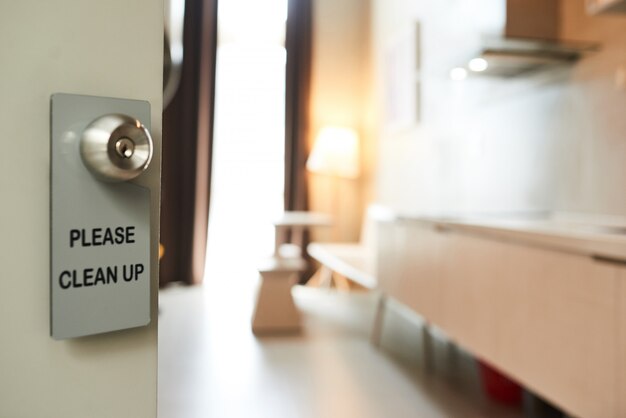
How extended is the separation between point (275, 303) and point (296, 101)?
2621 millimetres

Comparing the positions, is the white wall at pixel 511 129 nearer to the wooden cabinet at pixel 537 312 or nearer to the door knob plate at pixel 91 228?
the wooden cabinet at pixel 537 312

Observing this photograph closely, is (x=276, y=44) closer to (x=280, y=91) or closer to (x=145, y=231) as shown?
(x=280, y=91)

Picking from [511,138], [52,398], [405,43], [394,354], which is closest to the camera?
Result: [52,398]

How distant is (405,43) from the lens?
14.6ft

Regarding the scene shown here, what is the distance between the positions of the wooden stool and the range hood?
196 cm

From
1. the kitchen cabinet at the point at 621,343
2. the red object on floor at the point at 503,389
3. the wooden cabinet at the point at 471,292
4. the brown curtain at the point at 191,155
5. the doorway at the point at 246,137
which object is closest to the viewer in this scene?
the kitchen cabinet at the point at 621,343

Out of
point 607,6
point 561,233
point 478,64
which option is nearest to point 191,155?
point 478,64

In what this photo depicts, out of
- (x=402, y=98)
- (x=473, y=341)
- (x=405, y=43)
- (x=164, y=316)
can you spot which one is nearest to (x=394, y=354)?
(x=473, y=341)

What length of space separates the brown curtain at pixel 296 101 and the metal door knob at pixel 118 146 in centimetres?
517

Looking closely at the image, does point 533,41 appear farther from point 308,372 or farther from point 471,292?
point 308,372

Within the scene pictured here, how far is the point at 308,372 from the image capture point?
106 inches

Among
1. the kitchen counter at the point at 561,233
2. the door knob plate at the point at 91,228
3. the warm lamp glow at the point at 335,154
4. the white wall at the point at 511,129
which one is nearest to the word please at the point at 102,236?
the door knob plate at the point at 91,228

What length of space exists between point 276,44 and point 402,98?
1.84m

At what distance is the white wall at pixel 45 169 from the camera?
0.36 meters
